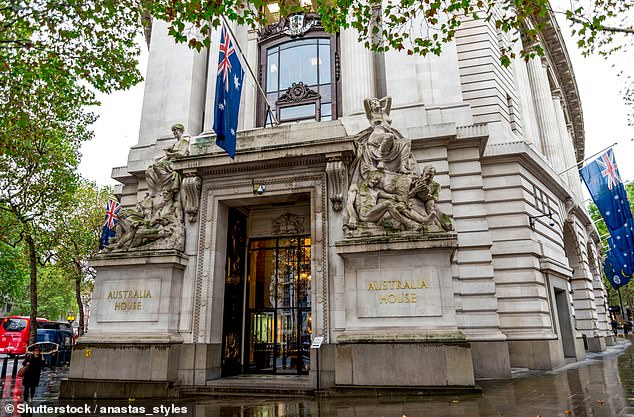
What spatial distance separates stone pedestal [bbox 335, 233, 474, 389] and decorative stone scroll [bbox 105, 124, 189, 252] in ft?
20.2

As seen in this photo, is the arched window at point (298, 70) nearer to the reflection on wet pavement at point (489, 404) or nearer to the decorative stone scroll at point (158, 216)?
the decorative stone scroll at point (158, 216)

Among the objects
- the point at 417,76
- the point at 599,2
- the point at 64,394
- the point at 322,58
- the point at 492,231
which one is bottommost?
the point at 64,394

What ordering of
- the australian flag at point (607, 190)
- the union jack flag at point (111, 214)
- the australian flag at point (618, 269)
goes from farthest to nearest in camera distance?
the australian flag at point (618, 269)
the australian flag at point (607, 190)
the union jack flag at point (111, 214)

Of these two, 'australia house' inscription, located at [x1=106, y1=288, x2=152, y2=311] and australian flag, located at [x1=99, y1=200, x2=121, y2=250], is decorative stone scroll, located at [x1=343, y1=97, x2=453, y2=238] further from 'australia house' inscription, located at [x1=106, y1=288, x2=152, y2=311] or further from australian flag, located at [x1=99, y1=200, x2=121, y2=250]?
australian flag, located at [x1=99, y1=200, x2=121, y2=250]

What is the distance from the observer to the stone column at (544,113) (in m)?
28.1

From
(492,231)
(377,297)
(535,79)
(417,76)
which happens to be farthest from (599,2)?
(535,79)

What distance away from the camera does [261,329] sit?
16.6 metres

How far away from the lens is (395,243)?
12.3 metres

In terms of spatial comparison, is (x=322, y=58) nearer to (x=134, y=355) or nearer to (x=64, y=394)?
(x=134, y=355)

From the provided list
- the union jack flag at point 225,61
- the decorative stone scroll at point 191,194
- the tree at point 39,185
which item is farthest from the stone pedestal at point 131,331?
the tree at point 39,185

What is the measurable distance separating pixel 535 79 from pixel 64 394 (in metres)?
31.2

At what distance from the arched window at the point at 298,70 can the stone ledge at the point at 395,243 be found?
880cm

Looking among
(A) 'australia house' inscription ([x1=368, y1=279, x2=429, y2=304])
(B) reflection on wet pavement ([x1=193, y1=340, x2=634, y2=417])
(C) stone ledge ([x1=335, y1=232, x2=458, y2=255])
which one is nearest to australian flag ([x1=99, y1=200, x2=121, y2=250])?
(B) reflection on wet pavement ([x1=193, y1=340, x2=634, y2=417])

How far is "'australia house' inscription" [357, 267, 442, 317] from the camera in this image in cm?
1195
